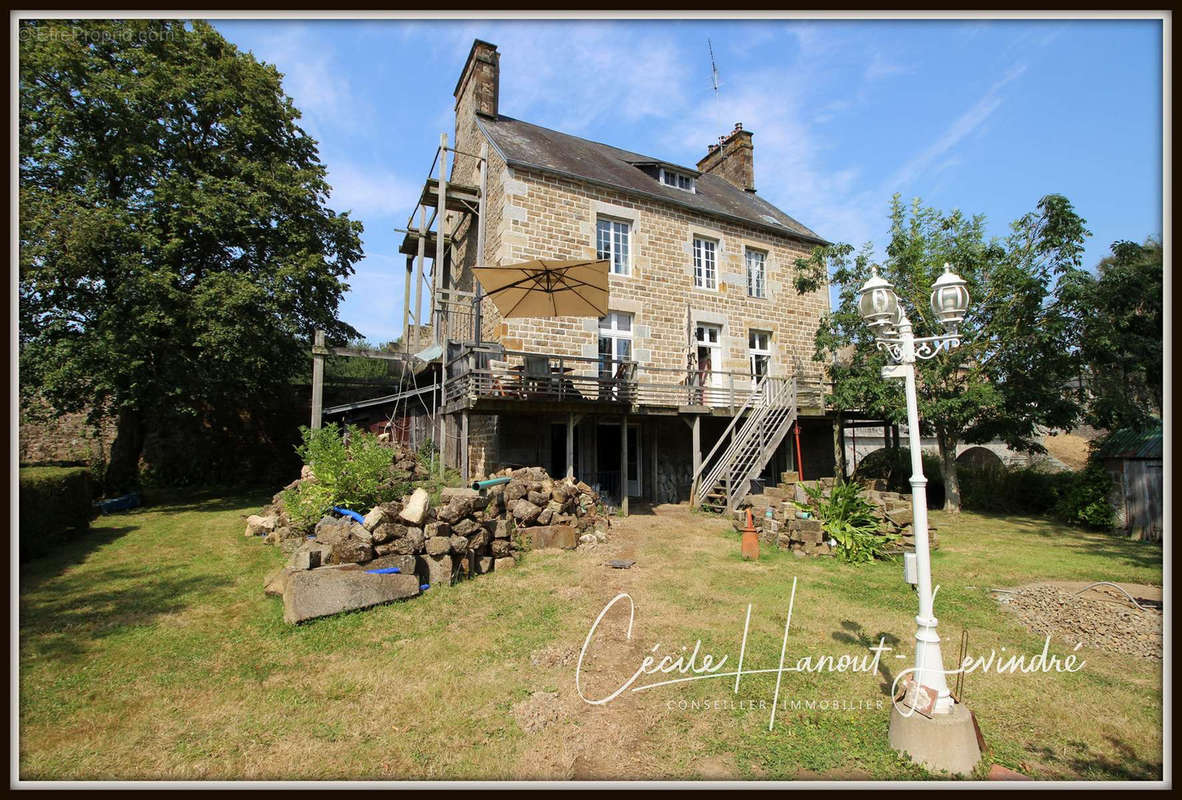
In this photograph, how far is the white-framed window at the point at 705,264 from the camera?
53.3 feet

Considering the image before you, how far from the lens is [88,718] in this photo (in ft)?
13.2

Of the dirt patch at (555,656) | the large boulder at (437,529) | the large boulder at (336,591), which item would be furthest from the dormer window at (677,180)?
the dirt patch at (555,656)

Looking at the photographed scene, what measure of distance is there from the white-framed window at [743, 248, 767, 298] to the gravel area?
12.0 meters

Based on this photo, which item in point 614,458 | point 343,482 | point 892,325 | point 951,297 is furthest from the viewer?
point 614,458

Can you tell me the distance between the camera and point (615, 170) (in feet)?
53.9

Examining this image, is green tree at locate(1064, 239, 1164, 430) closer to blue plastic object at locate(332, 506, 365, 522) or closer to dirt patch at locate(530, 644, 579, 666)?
dirt patch at locate(530, 644, 579, 666)

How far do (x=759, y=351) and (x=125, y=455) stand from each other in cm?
1816

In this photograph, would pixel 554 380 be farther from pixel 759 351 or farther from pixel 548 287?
pixel 759 351

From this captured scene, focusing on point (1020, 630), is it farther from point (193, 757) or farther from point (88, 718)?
point (88, 718)

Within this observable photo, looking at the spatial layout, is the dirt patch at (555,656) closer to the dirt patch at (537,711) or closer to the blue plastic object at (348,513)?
the dirt patch at (537,711)

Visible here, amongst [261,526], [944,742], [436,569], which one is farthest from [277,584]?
[944,742]

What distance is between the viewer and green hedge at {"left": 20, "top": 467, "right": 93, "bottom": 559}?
8320 mm

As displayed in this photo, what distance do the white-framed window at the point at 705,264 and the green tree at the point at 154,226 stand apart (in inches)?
418
